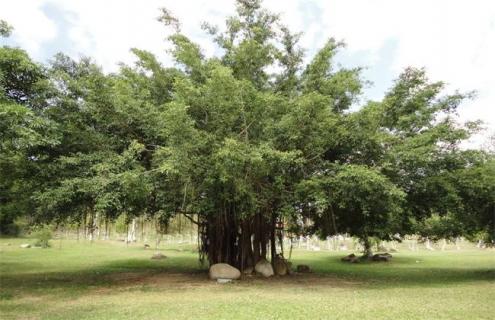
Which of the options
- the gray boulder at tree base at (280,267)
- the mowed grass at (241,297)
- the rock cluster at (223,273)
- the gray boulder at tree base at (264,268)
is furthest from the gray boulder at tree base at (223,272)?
the gray boulder at tree base at (280,267)

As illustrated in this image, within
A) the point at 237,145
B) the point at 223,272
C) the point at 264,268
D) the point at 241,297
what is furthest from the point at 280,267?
the point at 237,145

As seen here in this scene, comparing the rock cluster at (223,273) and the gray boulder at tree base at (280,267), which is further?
the gray boulder at tree base at (280,267)

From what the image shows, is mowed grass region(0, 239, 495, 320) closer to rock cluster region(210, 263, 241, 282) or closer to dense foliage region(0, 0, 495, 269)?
rock cluster region(210, 263, 241, 282)

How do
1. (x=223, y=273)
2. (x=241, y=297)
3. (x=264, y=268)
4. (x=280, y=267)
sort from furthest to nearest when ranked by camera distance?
(x=280, y=267) < (x=264, y=268) < (x=223, y=273) < (x=241, y=297)

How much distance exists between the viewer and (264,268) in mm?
16219

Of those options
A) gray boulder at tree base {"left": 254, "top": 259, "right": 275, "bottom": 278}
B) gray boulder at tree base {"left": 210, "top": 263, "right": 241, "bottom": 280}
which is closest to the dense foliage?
gray boulder at tree base {"left": 254, "top": 259, "right": 275, "bottom": 278}

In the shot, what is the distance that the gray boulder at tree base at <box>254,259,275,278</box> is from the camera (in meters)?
16.1

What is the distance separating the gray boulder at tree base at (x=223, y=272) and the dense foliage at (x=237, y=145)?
5.28 feet

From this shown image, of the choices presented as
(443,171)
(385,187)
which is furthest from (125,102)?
(443,171)

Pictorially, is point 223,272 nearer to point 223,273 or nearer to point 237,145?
point 223,273

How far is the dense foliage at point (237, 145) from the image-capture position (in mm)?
12062

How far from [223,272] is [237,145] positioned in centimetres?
524

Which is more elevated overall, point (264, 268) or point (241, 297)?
point (264, 268)

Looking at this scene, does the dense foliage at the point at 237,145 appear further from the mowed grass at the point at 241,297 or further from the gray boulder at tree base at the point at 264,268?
the mowed grass at the point at 241,297
